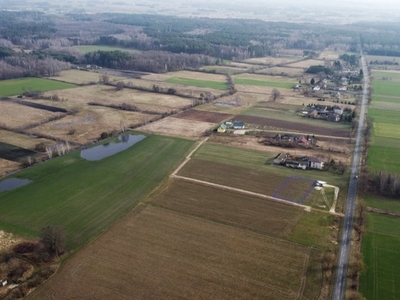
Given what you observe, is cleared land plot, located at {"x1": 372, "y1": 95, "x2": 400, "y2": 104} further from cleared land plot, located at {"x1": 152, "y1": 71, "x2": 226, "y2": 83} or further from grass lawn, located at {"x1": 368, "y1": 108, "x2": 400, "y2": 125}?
cleared land plot, located at {"x1": 152, "y1": 71, "x2": 226, "y2": 83}

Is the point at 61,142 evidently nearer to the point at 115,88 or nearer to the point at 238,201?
the point at 238,201

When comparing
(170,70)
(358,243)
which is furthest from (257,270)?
(170,70)

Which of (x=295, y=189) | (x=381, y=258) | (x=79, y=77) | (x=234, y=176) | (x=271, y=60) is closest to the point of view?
(x=381, y=258)

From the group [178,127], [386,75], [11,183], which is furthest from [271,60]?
[11,183]

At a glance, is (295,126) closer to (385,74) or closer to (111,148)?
(111,148)

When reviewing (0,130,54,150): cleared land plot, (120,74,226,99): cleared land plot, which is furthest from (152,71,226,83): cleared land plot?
(0,130,54,150): cleared land plot

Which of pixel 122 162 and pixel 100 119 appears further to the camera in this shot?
pixel 100 119

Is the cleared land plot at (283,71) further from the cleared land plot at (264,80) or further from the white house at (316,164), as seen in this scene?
the white house at (316,164)
